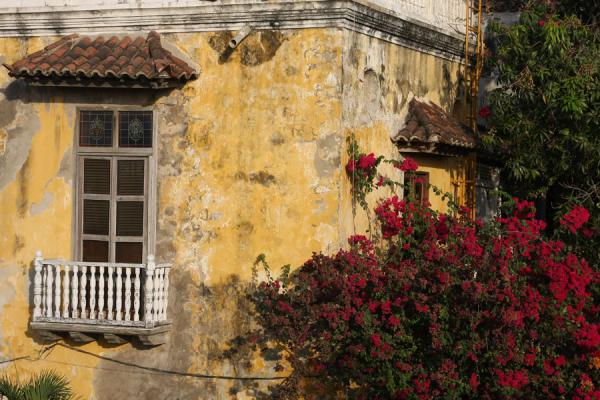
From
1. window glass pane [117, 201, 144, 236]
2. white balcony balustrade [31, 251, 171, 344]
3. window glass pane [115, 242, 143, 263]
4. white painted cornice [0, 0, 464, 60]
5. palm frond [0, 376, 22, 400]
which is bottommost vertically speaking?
palm frond [0, 376, 22, 400]

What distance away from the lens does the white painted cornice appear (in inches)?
469

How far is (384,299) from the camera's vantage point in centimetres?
1100

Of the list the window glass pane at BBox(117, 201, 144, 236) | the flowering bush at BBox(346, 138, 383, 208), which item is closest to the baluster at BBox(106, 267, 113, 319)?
the window glass pane at BBox(117, 201, 144, 236)

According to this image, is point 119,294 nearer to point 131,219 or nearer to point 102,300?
point 102,300

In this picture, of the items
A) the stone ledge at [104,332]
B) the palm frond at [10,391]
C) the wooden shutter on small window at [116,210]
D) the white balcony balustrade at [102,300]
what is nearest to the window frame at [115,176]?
the wooden shutter on small window at [116,210]

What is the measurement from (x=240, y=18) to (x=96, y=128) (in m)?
2.04

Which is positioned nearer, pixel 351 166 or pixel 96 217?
pixel 351 166

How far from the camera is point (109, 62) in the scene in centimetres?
1202

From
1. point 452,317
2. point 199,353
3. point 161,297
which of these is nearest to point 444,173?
point 452,317

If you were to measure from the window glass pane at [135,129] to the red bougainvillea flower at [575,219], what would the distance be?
450 cm

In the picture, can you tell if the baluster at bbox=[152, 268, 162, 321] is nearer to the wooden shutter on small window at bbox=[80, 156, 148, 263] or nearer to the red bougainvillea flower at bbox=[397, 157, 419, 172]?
the wooden shutter on small window at bbox=[80, 156, 148, 263]

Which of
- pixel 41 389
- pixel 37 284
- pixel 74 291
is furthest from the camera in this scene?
pixel 37 284

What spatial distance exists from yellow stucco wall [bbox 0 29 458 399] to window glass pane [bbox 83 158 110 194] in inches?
7.0

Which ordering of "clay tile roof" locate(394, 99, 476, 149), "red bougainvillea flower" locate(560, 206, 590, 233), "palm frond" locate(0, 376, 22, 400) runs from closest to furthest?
"red bougainvillea flower" locate(560, 206, 590, 233) → "palm frond" locate(0, 376, 22, 400) → "clay tile roof" locate(394, 99, 476, 149)
